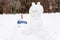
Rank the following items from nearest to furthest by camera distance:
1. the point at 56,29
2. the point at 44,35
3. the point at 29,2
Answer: the point at 44,35 < the point at 56,29 < the point at 29,2

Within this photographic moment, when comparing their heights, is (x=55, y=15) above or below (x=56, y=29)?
above

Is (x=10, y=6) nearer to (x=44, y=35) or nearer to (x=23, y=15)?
(x=23, y=15)

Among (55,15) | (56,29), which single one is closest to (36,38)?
(56,29)

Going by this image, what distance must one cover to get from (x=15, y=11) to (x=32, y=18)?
22.3 inches

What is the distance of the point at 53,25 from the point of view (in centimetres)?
121

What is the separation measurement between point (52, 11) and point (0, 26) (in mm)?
535

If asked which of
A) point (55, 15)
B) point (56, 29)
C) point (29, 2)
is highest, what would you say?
point (29, 2)

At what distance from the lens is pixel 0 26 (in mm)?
1181

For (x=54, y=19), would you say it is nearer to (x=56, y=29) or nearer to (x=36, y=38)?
(x=56, y=29)

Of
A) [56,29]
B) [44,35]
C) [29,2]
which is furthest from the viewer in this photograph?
[29,2]

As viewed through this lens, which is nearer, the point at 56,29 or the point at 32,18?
the point at 32,18

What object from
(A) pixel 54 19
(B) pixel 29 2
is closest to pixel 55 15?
(A) pixel 54 19

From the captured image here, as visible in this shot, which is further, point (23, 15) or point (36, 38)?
point (23, 15)

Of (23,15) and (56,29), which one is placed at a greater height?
(23,15)
